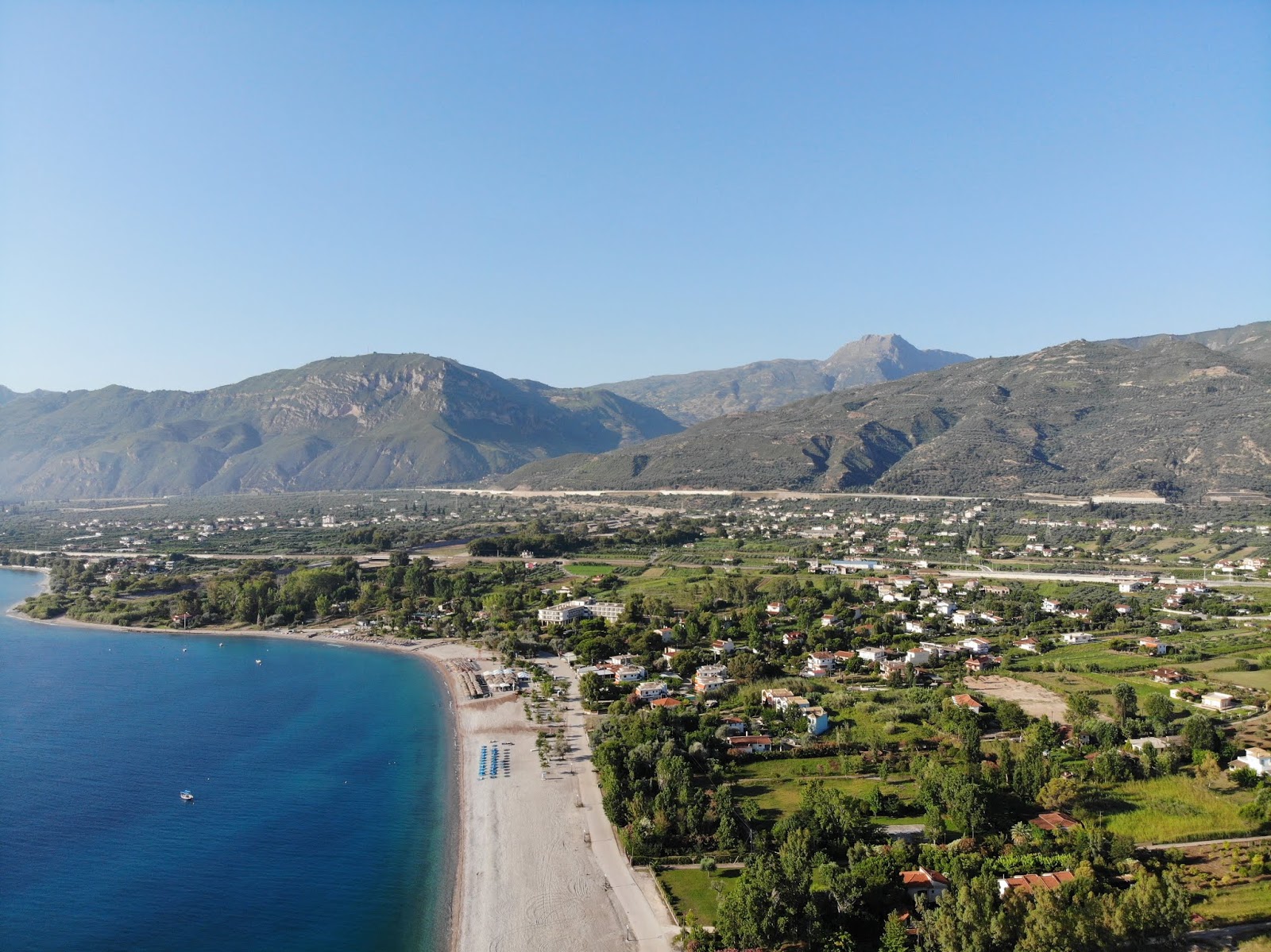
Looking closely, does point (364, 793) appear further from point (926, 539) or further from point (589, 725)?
point (926, 539)

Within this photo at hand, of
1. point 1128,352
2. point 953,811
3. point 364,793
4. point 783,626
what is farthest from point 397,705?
point 1128,352

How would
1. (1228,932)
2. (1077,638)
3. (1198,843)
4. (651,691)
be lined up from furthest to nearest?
(1077,638)
(651,691)
(1198,843)
(1228,932)

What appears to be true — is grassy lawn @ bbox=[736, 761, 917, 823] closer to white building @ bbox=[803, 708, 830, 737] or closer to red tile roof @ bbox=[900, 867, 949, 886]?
white building @ bbox=[803, 708, 830, 737]

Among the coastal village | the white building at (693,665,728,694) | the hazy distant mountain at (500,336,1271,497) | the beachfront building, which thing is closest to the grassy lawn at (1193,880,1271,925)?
the coastal village

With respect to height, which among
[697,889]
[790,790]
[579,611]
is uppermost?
[579,611]

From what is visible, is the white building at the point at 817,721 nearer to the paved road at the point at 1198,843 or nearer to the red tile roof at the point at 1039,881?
the paved road at the point at 1198,843

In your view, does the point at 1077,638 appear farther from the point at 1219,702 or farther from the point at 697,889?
the point at 697,889

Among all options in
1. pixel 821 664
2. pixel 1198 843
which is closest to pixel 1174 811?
pixel 1198 843
